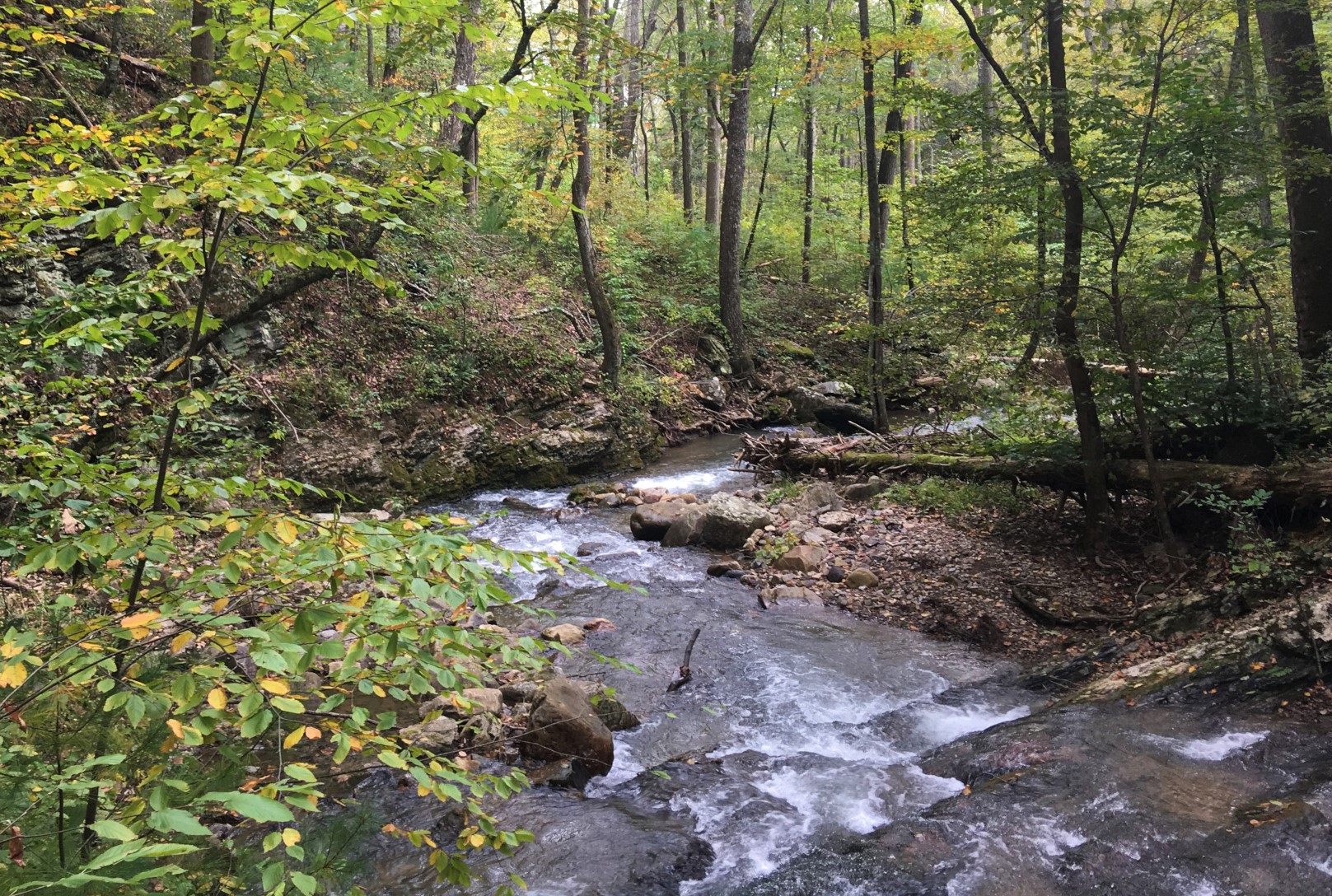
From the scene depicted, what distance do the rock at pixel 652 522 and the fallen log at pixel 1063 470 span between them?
2861 millimetres

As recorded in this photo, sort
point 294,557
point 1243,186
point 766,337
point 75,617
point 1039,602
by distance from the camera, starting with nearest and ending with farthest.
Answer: point 294,557 < point 75,617 < point 1039,602 < point 1243,186 < point 766,337

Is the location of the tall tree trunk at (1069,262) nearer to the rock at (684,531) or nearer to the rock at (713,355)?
the rock at (684,531)

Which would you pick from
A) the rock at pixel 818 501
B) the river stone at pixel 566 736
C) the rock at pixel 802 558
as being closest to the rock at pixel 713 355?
the rock at pixel 818 501

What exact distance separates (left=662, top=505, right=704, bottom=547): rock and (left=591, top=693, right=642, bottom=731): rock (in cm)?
422

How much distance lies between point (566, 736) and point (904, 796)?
7.25 feet

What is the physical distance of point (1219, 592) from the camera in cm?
555

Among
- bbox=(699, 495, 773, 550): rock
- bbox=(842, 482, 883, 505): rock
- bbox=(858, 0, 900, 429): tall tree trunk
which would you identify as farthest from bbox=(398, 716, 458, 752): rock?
bbox=(858, 0, 900, 429): tall tree trunk

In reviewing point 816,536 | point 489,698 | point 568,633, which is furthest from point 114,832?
point 816,536

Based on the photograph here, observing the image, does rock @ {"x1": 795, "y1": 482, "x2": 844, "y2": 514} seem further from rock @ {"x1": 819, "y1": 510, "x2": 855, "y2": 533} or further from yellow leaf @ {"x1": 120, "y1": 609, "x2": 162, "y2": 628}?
yellow leaf @ {"x1": 120, "y1": 609, "x2": 162, "y2": 628}

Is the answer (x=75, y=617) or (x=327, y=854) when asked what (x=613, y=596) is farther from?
(x=327, y=854)

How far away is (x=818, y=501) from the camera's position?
1046cm

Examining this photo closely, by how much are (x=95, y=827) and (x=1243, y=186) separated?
10.9 meters

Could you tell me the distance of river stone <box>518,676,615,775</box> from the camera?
4816 mm

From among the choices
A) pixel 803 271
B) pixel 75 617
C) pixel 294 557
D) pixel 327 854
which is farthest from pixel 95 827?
pixel 803 271
